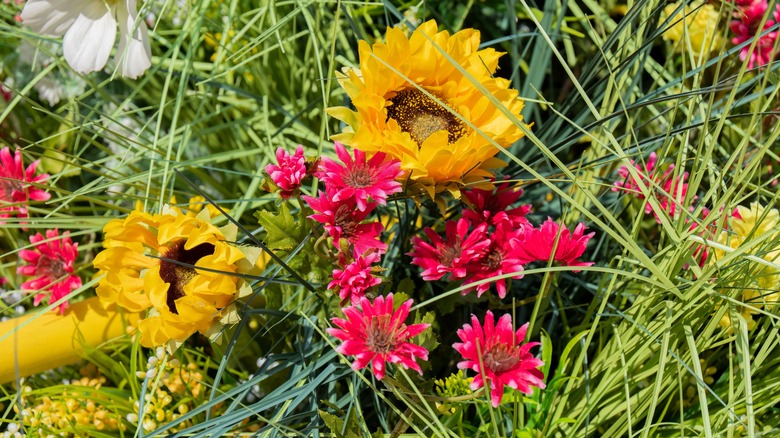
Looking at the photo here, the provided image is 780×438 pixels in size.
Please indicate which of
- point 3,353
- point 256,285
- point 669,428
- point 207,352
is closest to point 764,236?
point 669,428

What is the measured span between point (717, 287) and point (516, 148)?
343mm

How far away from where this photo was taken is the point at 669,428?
24.1 inches

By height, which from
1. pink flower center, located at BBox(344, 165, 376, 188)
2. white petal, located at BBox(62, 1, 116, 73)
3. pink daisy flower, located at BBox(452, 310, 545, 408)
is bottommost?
pink daisy flower, located at BBox(452, 310, 545, 408)

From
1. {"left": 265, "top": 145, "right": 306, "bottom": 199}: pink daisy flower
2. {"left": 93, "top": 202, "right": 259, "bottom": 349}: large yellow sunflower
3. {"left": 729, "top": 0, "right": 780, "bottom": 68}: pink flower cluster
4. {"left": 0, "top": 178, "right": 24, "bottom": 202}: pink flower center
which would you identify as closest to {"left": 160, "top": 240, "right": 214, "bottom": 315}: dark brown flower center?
{"left": 93, "top": 202, "right": 259, "bottom": 349}: large yellow sunflower

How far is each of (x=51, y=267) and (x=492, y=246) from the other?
50 centimetres

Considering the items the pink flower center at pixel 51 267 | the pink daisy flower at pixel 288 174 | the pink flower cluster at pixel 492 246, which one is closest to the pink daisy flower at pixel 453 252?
the pink flower cluster at pixel 492 246

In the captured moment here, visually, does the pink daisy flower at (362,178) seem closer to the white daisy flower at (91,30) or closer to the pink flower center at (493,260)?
the pink flower center at (493,260)

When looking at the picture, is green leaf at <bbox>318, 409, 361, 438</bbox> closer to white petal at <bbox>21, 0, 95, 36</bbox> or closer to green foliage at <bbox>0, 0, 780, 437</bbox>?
green foliage at <bbox>0, 0, 780, 437</bbox>

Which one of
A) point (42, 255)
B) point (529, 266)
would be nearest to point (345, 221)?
point (529, 266)

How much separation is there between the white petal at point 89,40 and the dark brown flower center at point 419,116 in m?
0.28

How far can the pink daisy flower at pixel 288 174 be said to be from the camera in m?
0.54

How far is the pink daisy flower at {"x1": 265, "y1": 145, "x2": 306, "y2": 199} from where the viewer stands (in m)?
0.54

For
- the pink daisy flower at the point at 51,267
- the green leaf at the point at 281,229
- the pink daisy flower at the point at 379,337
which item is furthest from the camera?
the pink daisy flower at the point at 51,267

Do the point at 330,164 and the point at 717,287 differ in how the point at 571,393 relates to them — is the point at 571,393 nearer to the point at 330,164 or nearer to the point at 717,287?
the point at 717,287
